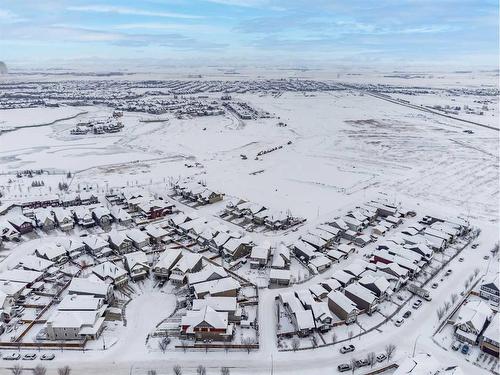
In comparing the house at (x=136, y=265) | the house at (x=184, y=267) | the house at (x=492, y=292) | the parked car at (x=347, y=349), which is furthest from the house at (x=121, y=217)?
the house at (x=492, y=292)

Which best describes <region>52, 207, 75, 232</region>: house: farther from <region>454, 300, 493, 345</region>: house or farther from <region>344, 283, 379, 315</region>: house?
<region>454, 300, 493, 345</region>: house

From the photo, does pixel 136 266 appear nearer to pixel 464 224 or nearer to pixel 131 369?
pixel 131 369

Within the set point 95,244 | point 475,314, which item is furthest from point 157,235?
point 475,314

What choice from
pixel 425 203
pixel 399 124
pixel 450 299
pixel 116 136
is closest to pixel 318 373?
pixel 450 299

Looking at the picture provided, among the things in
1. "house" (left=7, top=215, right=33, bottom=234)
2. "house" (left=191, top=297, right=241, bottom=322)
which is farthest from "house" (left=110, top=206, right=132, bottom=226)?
"house" (left=191, top=297, right=241, bottom=322)

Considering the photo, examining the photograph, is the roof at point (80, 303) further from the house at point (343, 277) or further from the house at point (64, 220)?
the house at point (343, 277)
